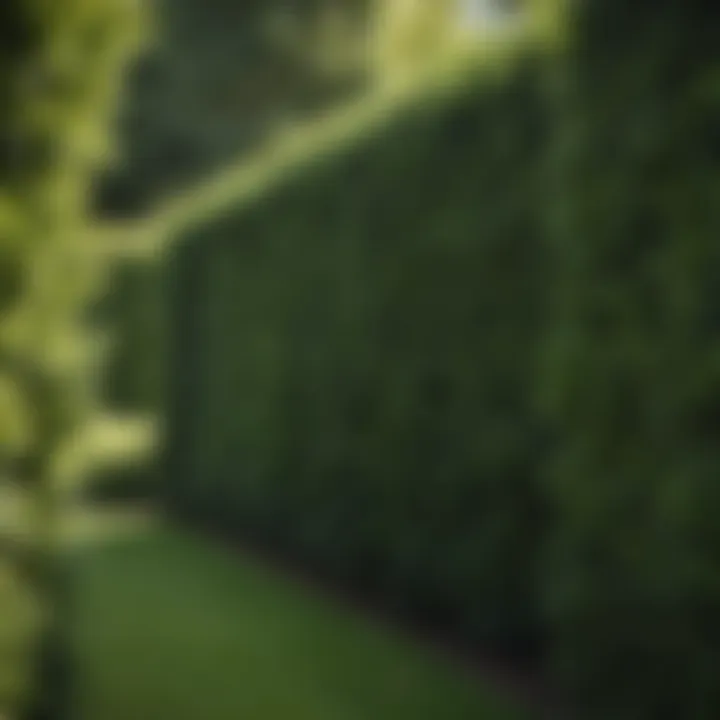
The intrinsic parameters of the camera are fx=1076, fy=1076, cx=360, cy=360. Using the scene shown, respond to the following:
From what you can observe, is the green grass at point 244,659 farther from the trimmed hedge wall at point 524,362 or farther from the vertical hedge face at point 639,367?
the vertical hedge face at point 639,367

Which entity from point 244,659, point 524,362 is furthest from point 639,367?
point 244,659

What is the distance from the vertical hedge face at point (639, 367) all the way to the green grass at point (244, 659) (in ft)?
3.91

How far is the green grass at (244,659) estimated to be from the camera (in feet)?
18.3

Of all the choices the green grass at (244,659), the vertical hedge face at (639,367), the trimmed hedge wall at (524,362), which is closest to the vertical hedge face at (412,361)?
the trimmed hedge wall at (524,362)

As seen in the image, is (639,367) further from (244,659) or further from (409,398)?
(244,659)

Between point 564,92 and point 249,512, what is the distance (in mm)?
7165

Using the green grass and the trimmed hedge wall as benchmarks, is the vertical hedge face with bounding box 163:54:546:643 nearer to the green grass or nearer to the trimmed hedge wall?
the trimmed hedge wall

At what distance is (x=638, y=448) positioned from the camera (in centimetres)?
455

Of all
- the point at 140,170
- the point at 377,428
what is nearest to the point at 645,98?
the point at 377,428

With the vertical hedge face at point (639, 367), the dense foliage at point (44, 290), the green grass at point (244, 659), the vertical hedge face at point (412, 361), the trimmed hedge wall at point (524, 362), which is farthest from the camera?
the vertical hedge face at point (412, 361)

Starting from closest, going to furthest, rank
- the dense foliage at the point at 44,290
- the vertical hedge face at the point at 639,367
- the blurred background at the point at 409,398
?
the dense foliage at the point at 44,290, the blurred background at the point at 409,398, the vertical hedge face at the point at 639,367

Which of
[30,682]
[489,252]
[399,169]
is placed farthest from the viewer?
[399,169]

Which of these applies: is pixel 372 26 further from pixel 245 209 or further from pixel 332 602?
pixel 332 602

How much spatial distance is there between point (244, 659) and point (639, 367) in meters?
3.35
